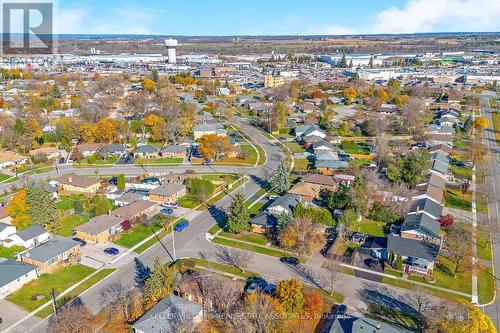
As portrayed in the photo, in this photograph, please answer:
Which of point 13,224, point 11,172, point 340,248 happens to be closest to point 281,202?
point 340,248

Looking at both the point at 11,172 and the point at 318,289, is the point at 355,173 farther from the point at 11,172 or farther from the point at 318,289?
the point at 11,172

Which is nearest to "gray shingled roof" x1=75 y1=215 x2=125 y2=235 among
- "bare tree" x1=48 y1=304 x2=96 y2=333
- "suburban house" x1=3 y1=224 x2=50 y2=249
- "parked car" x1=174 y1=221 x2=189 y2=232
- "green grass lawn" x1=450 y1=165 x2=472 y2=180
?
"suburban house" x1=3 y1=224 x2=50 y2=249

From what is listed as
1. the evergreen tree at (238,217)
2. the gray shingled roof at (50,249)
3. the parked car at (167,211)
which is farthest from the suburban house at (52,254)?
the evergreen tree at (238,217)

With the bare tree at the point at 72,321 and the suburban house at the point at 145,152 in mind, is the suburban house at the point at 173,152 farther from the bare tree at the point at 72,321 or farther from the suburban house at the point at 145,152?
the bare tree at the point at 72,321

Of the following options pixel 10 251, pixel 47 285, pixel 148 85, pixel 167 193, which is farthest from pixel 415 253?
pixel 148 85

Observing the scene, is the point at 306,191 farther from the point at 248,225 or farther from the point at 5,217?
the point at 5,217
